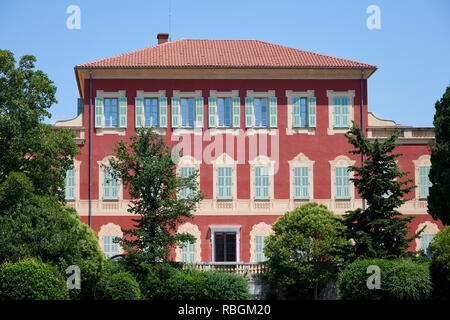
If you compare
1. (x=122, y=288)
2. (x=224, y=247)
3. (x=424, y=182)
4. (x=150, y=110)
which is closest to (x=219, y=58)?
(x=150, y=110)

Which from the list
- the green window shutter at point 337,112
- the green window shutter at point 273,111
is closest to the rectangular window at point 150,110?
the green window shutter at point 273,111

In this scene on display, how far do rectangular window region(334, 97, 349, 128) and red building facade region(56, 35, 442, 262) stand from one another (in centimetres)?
5

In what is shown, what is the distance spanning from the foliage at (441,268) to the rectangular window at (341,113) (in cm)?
1215

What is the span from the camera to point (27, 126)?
29.2m

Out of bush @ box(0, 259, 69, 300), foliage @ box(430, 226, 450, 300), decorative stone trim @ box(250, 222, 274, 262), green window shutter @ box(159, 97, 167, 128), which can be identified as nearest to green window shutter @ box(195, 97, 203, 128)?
green window shutter @ box(159, 97, 167, 128)

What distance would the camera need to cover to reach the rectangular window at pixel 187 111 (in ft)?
125

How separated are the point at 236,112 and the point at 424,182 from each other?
32.4 feet

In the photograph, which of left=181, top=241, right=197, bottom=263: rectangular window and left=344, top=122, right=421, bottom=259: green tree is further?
left=181, top=241, right=197, bottom=263: rectangular window

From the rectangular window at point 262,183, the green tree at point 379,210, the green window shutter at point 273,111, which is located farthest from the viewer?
the green window shutter at point 273,111

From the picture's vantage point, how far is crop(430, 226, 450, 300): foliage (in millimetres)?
26312

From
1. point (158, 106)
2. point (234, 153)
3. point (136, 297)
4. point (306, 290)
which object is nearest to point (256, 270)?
point (306, 290)

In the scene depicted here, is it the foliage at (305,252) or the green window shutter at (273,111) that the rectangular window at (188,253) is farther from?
the green window shutter at (273,111)

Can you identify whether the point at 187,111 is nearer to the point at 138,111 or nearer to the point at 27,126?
the point at 138,111

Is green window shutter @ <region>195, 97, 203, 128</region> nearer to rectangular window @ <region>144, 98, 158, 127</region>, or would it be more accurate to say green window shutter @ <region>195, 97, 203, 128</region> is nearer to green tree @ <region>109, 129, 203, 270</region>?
rectangular window @ <region>144, 98, 158, 127</region>
